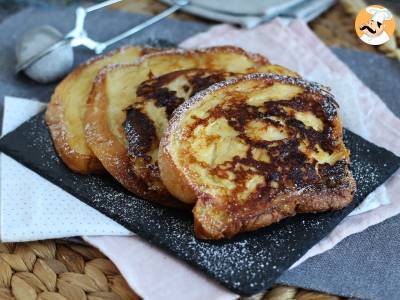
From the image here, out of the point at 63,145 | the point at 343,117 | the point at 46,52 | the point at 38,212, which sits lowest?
the point at 343,117

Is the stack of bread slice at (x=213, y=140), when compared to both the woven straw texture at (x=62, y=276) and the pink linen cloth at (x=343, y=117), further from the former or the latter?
the woven straw texture at (x=62, y=276)

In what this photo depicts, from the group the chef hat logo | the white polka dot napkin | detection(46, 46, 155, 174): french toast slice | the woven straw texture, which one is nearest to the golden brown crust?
detection(46, 46, 155, 174): french toast slice

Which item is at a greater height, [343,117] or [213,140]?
[213,140]

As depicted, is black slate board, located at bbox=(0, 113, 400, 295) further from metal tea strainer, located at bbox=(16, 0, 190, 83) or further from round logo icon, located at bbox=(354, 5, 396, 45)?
round logo icon, located at bbox=(354, 5, 396, 45)

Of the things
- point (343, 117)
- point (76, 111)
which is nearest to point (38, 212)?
point (76, 111)

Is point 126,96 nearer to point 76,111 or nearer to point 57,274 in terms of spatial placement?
point 76,111

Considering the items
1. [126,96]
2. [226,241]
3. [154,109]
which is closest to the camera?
[226,241]
